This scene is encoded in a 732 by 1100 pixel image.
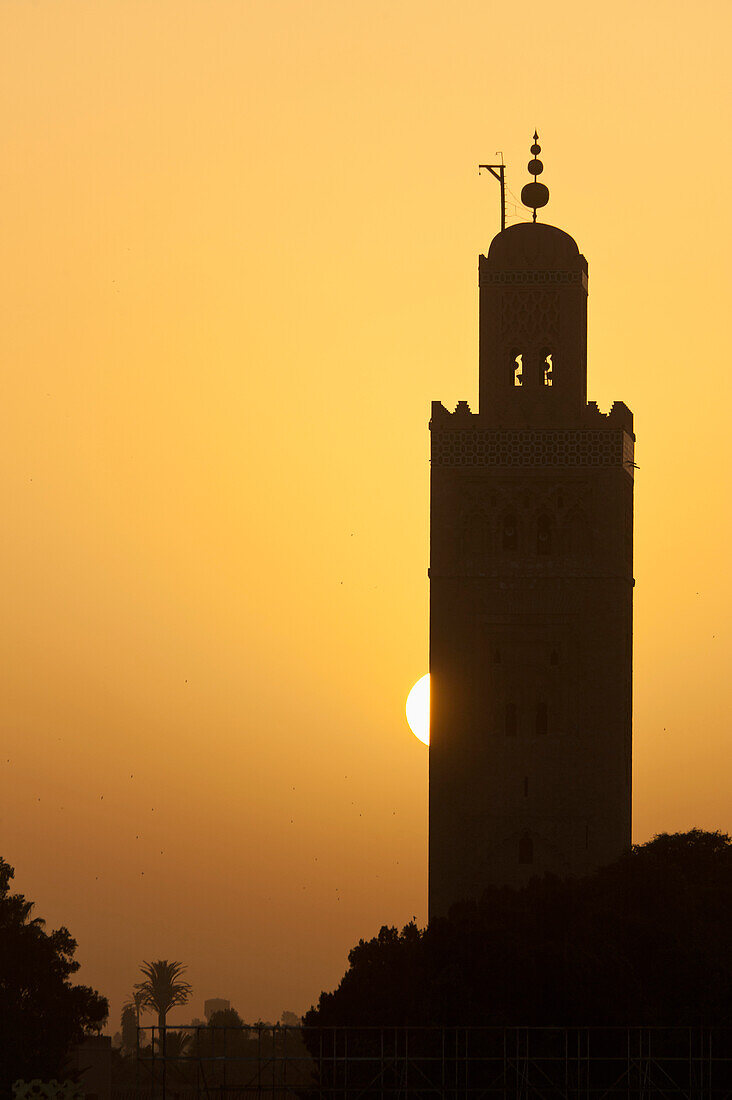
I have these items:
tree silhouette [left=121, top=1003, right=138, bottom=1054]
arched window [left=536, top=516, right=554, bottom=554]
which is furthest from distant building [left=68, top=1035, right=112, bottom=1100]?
tree silhouette [left=121, top=1003, right=138, bottom=1054]

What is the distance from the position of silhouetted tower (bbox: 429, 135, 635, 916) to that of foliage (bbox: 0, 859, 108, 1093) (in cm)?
997

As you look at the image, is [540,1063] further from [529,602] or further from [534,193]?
[534,193]

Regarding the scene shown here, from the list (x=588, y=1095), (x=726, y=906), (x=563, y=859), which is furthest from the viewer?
(x=563, y=859)

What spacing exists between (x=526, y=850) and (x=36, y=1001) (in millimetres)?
13505

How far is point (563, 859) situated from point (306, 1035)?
10168mm

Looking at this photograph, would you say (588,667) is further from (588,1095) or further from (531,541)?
(588,1095)

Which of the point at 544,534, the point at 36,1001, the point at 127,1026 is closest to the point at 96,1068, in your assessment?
the point at 36,1001

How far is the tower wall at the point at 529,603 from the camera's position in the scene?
58.5 m

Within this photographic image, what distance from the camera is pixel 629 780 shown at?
6069cm

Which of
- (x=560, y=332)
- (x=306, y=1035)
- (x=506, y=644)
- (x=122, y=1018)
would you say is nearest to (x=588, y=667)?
(x=506, y=644)

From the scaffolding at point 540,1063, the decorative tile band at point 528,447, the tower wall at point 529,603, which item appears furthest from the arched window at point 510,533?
the scaffolding at point 540,1063

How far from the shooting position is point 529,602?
2349 inches

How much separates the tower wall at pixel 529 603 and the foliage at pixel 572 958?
23.1 feet

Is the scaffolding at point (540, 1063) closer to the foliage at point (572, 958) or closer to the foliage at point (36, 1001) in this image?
the foliage at point (572, 958)
